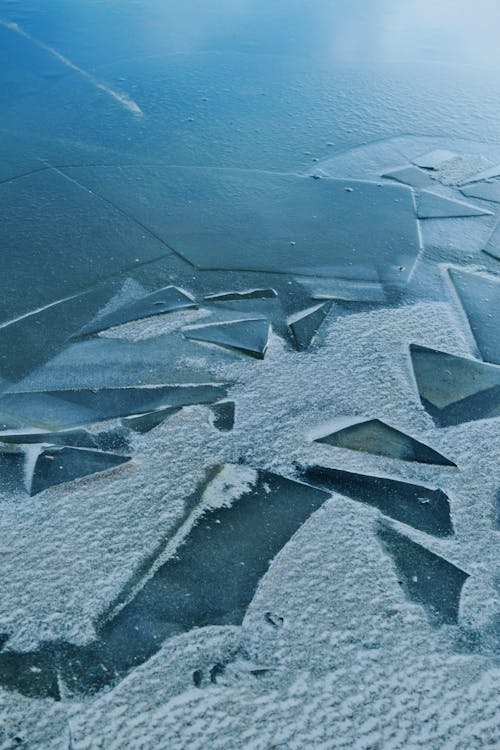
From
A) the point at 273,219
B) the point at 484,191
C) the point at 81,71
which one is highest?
the point at 81,71

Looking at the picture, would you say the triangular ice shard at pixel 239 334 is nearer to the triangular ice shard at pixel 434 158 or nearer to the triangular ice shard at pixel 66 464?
the triangular ice shard at pixel 66 464

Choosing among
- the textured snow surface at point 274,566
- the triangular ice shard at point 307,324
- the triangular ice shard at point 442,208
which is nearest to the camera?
the textured snow surface at point 274,566

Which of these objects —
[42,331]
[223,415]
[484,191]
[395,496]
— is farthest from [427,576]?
[484,191]

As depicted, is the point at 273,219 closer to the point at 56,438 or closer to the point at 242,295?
the point at 242,295

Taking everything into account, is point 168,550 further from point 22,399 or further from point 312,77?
point 312,77

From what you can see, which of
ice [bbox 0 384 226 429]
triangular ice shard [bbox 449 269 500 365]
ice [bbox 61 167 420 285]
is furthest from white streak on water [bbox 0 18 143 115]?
ice [bbox 0 384 226 429]

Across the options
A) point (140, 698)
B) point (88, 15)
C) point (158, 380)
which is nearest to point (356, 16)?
point (88, 15)

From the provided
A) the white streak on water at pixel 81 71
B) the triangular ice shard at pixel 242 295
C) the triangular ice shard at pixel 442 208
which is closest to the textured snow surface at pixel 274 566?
the triangular ice shard at pixel 242 295
